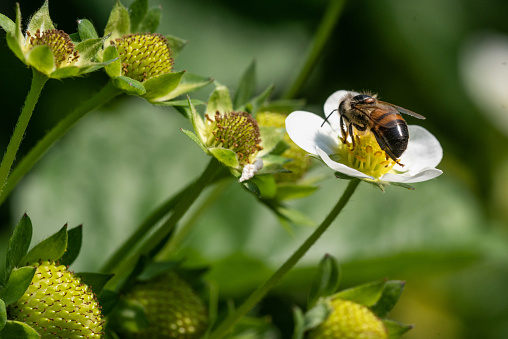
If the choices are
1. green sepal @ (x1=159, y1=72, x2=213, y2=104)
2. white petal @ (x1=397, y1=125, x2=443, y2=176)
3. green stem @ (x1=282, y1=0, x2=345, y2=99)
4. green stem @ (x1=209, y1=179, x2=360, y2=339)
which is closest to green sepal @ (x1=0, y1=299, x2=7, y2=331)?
green stem @ (x1=209, y1=179, x2=360, y2=339)

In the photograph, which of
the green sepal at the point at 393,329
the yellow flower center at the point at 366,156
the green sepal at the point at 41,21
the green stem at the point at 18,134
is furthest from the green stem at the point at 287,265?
the green sepal at the point at 41,21

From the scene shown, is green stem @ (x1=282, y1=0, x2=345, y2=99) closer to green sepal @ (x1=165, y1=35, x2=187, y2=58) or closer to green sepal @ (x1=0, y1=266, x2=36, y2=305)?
green sepal @ (x1=165, y1=35, x2=187, y2=58)

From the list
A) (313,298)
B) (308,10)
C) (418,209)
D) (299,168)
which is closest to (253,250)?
(418,209)

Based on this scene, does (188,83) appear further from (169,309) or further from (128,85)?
(169,309)

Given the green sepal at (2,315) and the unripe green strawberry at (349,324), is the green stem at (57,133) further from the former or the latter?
the unripe green strawberry at (349,324)

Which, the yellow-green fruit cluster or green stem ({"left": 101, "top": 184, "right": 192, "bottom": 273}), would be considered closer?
green stem ({"left": 101, "top": 184, "right": 192, "bottom": 273})
